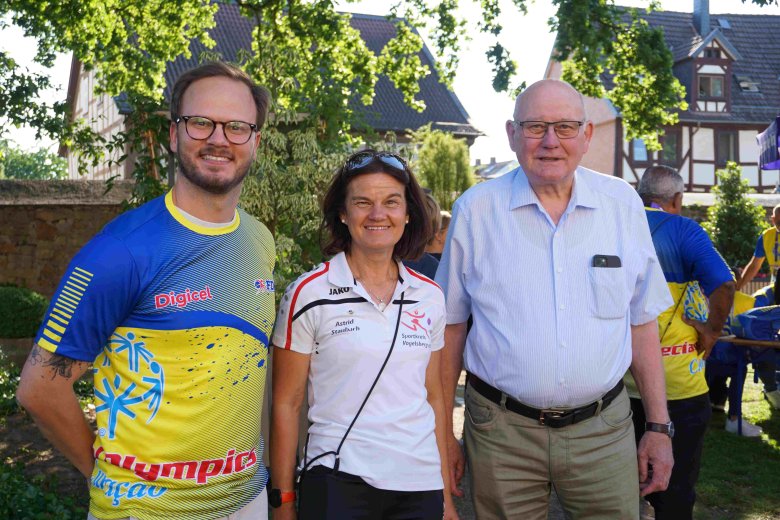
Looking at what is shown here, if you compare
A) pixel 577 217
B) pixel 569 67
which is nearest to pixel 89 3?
pixel 569 67

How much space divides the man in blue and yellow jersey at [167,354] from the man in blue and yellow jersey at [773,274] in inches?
281

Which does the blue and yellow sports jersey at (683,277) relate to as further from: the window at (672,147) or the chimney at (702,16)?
the chimney at (702,16)

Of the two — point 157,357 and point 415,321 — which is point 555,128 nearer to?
point 415,321

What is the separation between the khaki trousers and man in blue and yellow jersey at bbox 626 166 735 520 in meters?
1.04

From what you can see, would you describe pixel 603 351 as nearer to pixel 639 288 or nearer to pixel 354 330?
pixel 639 288

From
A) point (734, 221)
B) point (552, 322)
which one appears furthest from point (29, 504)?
point (734, 221)

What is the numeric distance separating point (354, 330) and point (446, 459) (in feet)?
2.02

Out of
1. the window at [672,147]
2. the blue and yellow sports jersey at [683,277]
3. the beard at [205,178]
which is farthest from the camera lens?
the window at [672,147]

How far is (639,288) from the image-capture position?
347 centimetres

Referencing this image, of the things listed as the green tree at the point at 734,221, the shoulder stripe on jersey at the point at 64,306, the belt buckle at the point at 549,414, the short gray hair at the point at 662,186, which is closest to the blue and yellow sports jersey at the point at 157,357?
the shoulder stripe on jersey at the point at 64,306

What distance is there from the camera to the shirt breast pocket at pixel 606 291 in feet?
10.6

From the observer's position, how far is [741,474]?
6945 millimetres

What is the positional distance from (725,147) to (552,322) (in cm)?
3482

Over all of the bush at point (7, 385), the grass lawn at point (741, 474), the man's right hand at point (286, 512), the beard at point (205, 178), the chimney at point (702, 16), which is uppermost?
the chimney at point (702, 16)
